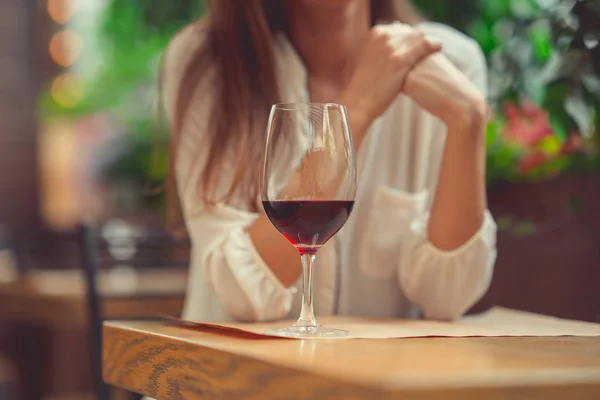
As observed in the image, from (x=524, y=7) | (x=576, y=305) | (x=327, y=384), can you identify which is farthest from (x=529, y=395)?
(x=524, y=7)

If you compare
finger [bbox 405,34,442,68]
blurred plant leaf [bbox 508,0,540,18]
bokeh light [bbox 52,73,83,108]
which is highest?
bokeh light [bbox 52,73,83,108]

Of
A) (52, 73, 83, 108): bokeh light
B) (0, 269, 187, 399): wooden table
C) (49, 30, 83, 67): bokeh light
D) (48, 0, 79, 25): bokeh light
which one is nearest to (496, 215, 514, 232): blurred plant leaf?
(0, 269, 187, 399): wooden table

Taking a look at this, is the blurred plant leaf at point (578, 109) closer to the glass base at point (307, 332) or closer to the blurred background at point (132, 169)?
the blurred background at point (132, 169)

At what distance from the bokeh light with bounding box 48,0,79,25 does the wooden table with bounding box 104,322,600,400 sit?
6989mm

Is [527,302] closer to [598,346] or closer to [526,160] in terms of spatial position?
[526,160]

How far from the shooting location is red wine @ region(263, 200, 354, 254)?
996mm

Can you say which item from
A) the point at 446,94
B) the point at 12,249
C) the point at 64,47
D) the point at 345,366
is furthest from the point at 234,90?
the point at 64,47

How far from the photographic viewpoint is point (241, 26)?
1650 mm

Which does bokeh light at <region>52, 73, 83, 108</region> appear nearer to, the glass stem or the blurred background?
the blurred background

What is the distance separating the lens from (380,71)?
1315 millimetres

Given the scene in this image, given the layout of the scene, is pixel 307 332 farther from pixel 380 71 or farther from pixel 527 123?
pixel 527 123

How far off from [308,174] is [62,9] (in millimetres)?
7127

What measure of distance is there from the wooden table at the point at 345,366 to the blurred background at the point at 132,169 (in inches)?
27.2

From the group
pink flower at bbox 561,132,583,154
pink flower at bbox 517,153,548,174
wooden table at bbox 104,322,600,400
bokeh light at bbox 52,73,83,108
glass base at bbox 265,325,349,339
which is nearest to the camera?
wooden table at bbox 104,322,600,400
